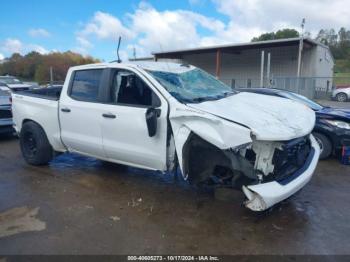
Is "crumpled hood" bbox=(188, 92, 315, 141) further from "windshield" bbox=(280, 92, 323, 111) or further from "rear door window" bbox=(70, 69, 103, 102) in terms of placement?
"windshield" bbox=(280, 92, 323, 111)

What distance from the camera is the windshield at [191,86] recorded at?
14.2 ft

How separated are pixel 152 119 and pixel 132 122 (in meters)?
0.44

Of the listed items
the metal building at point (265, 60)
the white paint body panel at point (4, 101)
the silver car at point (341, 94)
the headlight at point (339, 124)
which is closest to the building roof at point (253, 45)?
the metal building at point (265, 60)

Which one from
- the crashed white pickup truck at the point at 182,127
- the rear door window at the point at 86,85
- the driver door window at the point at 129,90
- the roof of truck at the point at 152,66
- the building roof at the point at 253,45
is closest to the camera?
the crashed white pickup truck at the point at 182,127

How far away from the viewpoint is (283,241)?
3.57m

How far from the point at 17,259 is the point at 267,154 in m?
2.70

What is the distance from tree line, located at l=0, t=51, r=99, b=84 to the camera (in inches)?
1950

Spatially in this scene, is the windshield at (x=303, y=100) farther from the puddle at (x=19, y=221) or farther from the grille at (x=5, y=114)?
the grille at (x=5, y=114)

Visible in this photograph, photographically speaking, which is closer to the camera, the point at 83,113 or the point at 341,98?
the point at 83,113

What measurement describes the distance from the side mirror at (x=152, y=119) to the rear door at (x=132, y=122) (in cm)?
4

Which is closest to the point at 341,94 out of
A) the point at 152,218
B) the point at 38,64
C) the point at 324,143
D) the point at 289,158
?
the point at 324,143

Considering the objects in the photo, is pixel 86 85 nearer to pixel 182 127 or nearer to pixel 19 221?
pixel 182 127

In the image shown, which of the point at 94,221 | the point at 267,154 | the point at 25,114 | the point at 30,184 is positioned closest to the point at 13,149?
the point at 25,114

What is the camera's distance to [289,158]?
154 inches
